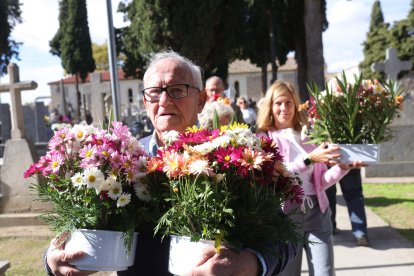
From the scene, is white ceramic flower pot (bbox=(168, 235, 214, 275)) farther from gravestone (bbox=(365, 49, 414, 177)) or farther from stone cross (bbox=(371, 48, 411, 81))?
stone cross (bbox=(371, 48, 411, 81))

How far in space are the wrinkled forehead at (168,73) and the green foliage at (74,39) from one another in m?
42.0

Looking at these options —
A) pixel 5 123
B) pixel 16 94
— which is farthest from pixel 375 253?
pixel 5 123

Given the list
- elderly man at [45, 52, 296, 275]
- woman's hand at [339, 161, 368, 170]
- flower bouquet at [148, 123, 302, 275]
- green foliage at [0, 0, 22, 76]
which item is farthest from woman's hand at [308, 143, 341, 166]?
green foliage at [0, 0, 22, 76]

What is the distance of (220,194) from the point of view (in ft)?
4.30

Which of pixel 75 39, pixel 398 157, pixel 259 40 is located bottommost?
pixel 398 157

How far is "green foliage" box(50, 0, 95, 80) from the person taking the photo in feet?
137

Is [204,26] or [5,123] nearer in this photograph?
[5,123]

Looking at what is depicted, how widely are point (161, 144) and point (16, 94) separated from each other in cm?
606

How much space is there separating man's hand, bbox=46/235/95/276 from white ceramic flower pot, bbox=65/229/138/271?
0.02 meters

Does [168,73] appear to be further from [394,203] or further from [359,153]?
[394,203]

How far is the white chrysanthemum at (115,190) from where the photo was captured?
1.43 meters

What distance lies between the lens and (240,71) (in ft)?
241

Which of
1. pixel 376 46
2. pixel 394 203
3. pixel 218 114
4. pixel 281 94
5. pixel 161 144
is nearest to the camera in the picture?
pixel 161 144

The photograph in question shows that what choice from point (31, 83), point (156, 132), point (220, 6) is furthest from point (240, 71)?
point (156, 132)
